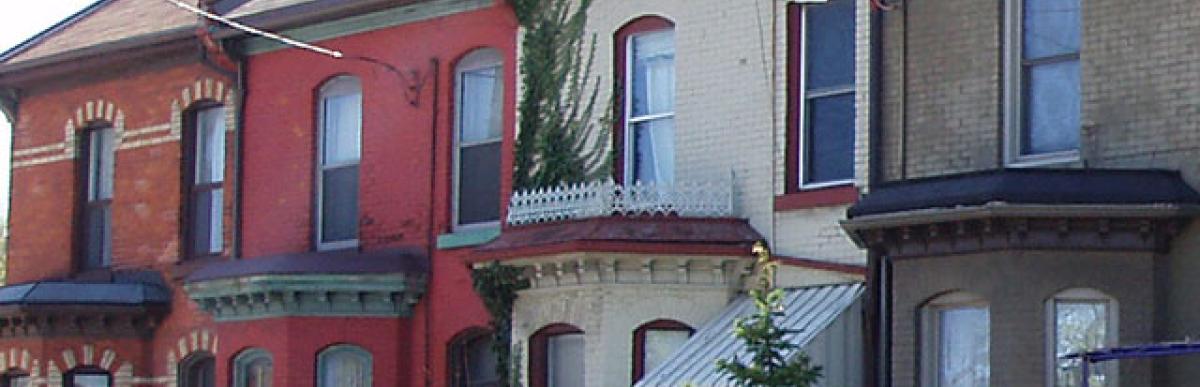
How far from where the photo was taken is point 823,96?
81.5ft

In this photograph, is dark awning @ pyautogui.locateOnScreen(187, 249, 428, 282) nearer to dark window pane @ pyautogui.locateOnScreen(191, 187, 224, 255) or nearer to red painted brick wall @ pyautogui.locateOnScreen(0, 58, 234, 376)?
red painted brick wall @ pyautogui.locateOnScreen(0, 58, 234, 376)

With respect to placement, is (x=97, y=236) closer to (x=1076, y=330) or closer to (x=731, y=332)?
(x=731, y=332)

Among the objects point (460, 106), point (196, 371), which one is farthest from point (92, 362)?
point (460, 106)

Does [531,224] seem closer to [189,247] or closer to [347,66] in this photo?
[347,66]

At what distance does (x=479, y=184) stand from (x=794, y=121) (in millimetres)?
5004

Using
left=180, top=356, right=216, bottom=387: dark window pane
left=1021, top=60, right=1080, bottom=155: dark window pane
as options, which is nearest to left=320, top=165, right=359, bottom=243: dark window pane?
left=180, top=356, right=216, bottom=387: dark window pane

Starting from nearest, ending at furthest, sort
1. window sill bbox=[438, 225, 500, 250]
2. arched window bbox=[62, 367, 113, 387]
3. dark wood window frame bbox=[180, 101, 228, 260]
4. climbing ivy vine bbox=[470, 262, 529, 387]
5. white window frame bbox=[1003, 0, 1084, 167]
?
white window frame bbox=[1003, 0, 1084, 167], climbing ivy vine bbox=[470, 262, 529, 387], window sill bbox=[438, 225, 500, 250], dark wood window frame bbox=[180, 101, 228, 260], arched window bbox=[62, 367, 113, 387]

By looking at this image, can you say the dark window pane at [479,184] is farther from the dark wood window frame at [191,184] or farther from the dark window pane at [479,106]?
the dark wood window frame at [191,184]

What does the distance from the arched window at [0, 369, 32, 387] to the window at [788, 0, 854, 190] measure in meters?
12.4

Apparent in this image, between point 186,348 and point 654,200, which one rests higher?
point 654,200

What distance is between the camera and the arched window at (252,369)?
98.8 ft

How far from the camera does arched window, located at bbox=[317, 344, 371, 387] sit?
96.4 feet

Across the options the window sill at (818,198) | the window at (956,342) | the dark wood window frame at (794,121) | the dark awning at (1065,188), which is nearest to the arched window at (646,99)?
the dark wood window frame at (794,121)

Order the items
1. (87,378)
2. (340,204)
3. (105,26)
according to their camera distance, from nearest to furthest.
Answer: (340,204)
(87,378)
(105,26)
